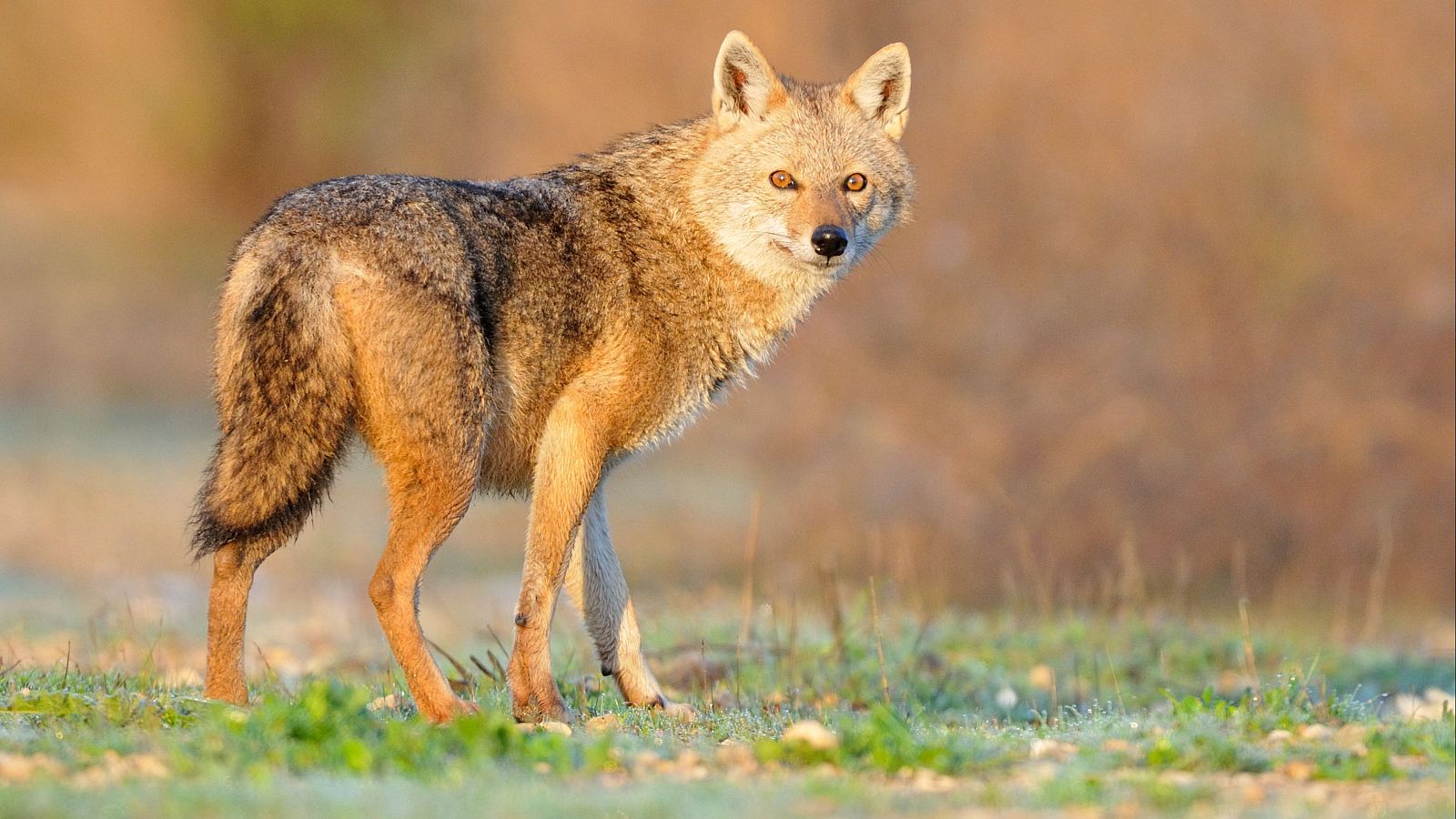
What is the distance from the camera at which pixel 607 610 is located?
24.7 feet

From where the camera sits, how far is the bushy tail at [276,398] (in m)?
6.03

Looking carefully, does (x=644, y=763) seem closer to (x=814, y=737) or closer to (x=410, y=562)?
(x=814, y=737)

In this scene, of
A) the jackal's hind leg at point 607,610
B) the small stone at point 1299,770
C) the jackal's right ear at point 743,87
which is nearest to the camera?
the small stone at point 1299,770

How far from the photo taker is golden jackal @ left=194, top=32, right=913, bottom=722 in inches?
240

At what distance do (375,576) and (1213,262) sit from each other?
12.2 metres

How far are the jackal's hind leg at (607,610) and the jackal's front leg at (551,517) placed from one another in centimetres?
58

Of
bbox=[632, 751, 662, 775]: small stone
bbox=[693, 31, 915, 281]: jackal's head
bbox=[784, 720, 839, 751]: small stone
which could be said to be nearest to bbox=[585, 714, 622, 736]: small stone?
bbox=[632, 751, 662, 775]: small stone

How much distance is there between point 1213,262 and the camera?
53.4 feet

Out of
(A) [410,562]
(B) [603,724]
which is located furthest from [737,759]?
(A) [410,562]

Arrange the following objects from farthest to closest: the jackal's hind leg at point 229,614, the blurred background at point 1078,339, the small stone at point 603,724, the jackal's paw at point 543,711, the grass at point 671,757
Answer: the blurred background at point 1078,339, the jackal's paw at point 543,711, the jackal's hind leg at point 229,614, the small stone at point 603,724, the grass at point 671,757

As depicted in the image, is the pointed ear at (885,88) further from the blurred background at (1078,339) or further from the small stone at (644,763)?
the blurred background at (1078,339)

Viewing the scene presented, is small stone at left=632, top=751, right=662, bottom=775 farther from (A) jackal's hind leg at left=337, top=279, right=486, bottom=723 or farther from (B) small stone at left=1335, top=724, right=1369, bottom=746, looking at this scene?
(B) small stone at left=1335, top=724, right=1369, bottom=746

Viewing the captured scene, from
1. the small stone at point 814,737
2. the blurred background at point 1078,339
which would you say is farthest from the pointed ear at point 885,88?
the blurred background at point 1078,339

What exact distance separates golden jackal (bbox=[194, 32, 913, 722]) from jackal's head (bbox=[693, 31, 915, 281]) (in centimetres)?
1
